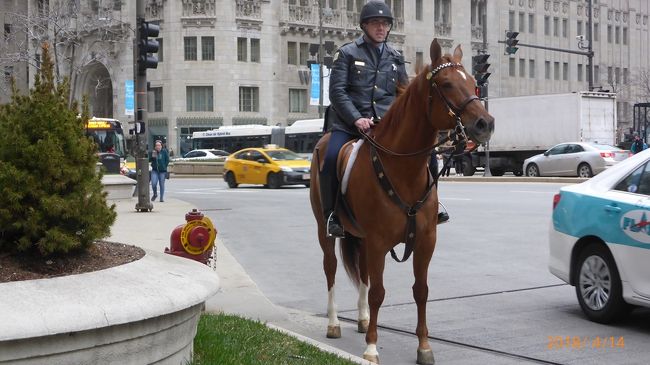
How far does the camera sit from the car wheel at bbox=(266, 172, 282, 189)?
36125 millimetres

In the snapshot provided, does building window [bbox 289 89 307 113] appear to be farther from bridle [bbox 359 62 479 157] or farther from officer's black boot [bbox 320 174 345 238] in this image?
bridle [bbox 359 62 479 157]

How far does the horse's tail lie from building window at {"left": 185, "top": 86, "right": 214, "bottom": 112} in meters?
61.6

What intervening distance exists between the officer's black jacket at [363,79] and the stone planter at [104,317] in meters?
2.91

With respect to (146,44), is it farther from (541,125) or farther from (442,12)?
(442,12)

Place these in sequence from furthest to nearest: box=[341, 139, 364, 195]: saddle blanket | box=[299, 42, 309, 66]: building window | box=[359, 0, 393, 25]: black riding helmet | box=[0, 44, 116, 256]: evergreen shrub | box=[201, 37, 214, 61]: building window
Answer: box=[299, 42, 309, 66]: building window
box=[201, 37, 214, 61]: building window
box=[359, 0, 393, 25]: black riding helmet
box=[341, 139, 364, 195]: saddle blanket
box=[0, 44, 116, 256]: evergreen shrub

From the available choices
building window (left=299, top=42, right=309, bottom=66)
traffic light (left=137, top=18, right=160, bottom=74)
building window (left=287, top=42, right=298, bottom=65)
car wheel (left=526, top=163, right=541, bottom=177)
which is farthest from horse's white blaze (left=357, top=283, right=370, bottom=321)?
building window (left=299, top=42, right=309, bottom=66)

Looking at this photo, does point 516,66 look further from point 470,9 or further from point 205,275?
point 205,275

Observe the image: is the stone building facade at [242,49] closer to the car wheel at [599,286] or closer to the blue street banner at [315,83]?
the blue street banner at [315,83]

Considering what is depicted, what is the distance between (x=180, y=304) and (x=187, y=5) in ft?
216

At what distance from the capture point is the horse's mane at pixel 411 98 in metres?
6.67

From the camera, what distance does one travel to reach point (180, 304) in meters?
4.78

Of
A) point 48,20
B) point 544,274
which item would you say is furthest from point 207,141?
point 544,274

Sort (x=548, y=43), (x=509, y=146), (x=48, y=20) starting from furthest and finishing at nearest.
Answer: (x=548, y=43) < (x=509, y=146) < (x=48, y=20)

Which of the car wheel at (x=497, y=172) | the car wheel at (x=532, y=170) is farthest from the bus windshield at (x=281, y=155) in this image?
the car wheel at (x=497, y=172)
